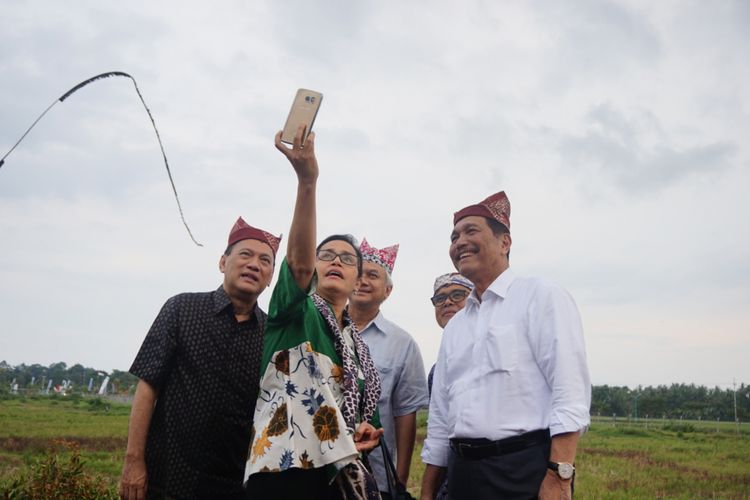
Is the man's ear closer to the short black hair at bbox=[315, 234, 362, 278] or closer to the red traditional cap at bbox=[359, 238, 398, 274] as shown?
the short black hair at bbox=[315, 234, 362, 278]

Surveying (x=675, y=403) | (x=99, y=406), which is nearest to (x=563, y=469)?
(x=99, y=406)

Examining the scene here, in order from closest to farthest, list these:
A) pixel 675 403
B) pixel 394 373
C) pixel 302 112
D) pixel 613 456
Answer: pixel 302 112 → pixel 394 373 → pixel 613 456 → pixel 675 403

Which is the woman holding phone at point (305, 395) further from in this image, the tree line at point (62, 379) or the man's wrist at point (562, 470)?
the tree line at point (62, 379)

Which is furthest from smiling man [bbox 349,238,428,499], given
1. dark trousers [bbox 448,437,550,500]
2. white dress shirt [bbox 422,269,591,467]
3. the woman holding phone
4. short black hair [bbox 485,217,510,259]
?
the woman holding phone

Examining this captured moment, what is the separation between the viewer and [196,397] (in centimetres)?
290

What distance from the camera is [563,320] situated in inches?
110

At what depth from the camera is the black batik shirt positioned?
9.25 feet

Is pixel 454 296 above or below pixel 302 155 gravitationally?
below

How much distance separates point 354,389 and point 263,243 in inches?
41.9

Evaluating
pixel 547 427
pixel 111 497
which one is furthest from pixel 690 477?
pixel 547 427

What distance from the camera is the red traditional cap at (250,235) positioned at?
3.28 meters

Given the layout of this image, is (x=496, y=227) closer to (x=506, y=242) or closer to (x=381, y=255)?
(x=506, y=242)

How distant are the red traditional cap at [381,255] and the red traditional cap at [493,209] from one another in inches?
44.7

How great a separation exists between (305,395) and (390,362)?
5.59 ft
